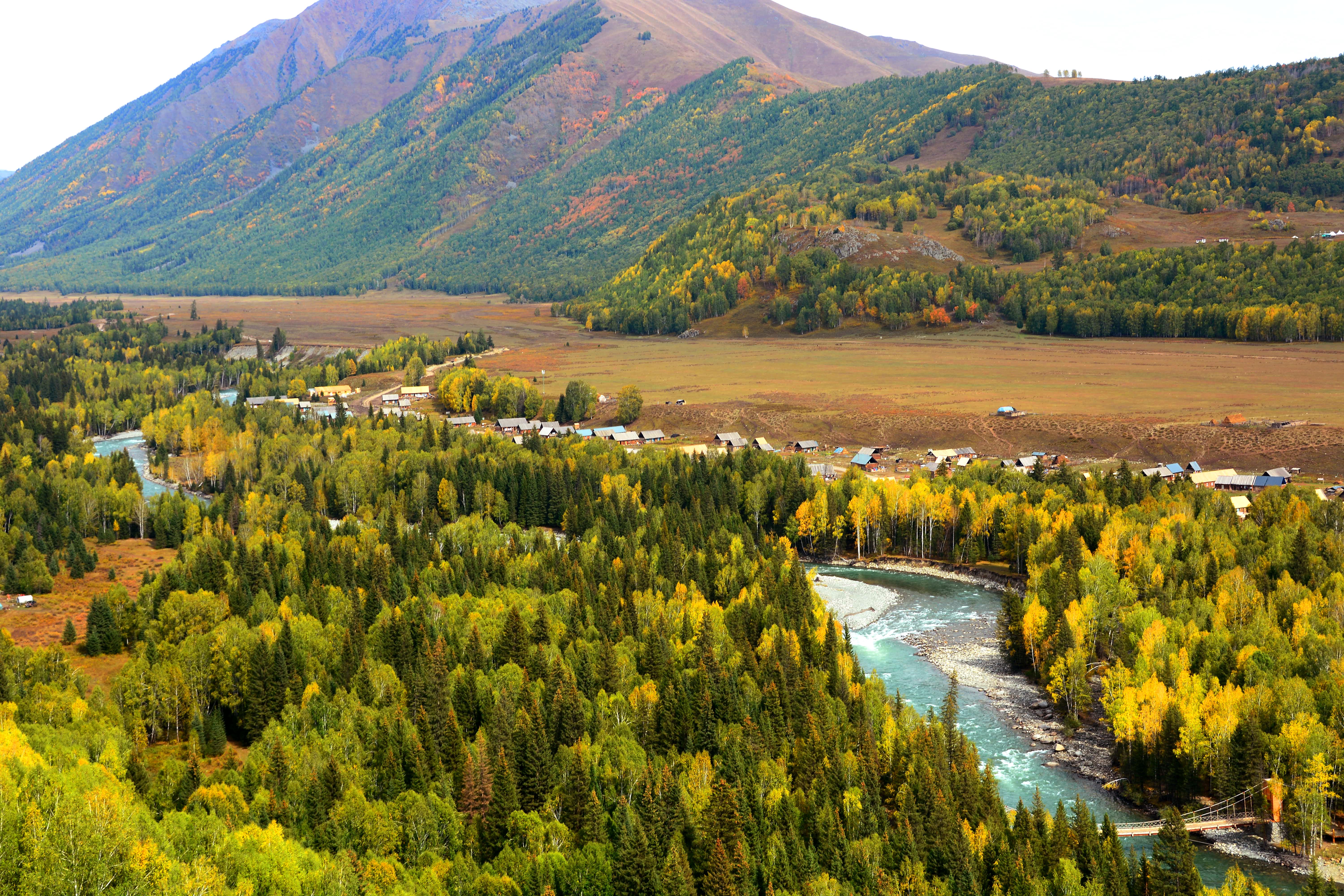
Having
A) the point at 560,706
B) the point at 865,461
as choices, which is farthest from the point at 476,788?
the point at 865,461

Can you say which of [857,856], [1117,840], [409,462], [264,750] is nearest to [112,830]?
[264,750]

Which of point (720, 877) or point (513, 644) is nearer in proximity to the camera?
point (720, 877)

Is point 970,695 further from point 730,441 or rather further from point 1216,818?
point 730,441

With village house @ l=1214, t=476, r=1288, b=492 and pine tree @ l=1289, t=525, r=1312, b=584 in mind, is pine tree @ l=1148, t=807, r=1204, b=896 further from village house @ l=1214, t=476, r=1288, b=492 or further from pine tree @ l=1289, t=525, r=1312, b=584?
village house @ l=1214, t=476, r=1288, b=492

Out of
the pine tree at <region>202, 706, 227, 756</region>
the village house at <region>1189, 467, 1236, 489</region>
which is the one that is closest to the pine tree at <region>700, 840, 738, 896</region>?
the pine tree at <region>202, 706, 227, 756</region>

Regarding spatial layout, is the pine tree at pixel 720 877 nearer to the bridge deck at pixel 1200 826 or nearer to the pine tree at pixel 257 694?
the bridge deck at pixel 1200 826

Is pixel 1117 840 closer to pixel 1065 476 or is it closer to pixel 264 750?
pixel 264 750

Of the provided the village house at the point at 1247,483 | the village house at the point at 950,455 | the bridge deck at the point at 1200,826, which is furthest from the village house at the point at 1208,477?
the bridge deck at the point at 1200,826
